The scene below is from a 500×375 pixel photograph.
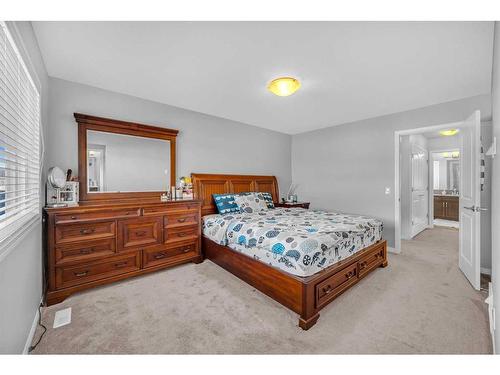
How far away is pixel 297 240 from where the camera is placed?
1.99m

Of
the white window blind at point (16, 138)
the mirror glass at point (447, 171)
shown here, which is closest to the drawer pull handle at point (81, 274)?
the white window blind at point (16, 138)

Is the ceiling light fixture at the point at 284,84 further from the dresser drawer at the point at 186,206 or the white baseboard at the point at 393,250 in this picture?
the white baseboard at the point at 393,250

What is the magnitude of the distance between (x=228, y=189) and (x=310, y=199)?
6.77 feet

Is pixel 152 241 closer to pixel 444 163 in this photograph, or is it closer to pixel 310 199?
pixel 310 199

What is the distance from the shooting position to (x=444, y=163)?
7.02 m

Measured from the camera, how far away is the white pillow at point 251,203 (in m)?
3.74

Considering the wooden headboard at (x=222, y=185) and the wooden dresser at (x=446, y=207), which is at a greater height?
the wooden headboard at (x=222, y=185)

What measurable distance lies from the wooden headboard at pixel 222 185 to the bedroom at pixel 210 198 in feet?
0.16

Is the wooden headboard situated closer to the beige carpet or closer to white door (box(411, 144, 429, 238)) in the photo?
the beige carpet

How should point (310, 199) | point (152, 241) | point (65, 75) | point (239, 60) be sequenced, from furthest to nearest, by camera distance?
point (310, 199)
point (152, 241)
point (65, 75)
point (239, 60)

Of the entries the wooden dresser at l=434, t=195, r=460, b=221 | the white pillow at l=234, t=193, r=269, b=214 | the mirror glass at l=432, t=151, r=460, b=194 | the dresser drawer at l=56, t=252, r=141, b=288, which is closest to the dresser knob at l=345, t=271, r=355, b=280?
the white pillow at l=234, t=193, r=269, b=214

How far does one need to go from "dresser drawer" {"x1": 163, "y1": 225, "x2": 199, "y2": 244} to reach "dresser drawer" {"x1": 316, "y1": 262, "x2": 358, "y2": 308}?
190cm

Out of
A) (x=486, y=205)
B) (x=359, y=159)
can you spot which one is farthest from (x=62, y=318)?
(x=486, y=205)
